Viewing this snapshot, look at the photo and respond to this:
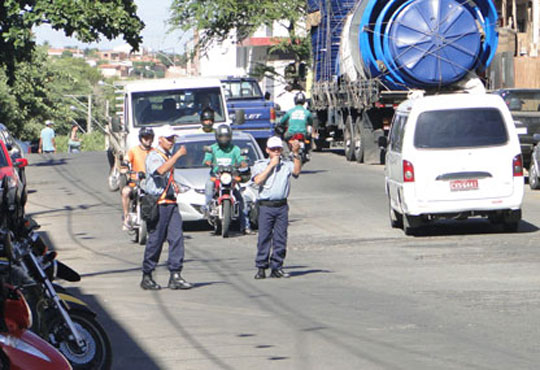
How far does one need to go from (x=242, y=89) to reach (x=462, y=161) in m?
16.4

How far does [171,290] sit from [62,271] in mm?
4101

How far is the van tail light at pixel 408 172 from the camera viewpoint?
16.6 metres

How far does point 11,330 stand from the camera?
15.9 ft

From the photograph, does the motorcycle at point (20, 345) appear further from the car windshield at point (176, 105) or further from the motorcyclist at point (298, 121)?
the motorcyclist at point (298, 121)

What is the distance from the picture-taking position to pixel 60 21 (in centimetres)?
2975

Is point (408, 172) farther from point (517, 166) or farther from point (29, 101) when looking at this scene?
point (29, 101)

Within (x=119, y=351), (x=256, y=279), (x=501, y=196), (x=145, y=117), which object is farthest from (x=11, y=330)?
(x=145, y=117)

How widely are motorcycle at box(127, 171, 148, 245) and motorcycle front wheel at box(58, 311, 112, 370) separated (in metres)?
8.78

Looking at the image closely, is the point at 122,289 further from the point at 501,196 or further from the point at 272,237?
the point at 501,196

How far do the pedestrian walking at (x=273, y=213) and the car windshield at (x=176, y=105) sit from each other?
9.33 metres

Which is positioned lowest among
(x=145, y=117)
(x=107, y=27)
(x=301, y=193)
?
(x=301, y=193)

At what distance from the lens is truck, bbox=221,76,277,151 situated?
29766mm

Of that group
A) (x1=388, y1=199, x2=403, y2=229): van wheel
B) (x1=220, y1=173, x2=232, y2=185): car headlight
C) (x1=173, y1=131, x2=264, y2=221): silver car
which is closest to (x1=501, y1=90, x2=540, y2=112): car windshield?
(x1=173, y1=131, x2=264, y2=221): silver car

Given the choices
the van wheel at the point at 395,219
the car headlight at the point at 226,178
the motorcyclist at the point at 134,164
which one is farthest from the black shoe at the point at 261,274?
the van wheel at the point at 395,219
